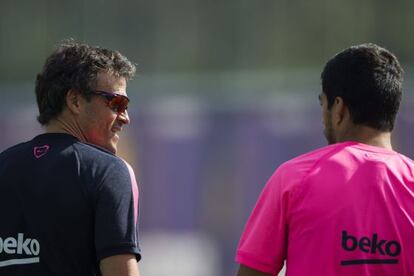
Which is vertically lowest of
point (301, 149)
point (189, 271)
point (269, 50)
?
point (189, 271)

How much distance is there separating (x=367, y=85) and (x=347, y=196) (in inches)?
16.2

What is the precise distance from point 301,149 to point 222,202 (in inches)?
35.5

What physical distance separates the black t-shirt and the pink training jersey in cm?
46

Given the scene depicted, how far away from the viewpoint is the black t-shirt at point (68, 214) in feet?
11.9

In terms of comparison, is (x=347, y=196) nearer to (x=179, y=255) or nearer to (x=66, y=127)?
(x=66, y=127)

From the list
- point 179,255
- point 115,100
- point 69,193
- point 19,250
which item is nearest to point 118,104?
point 115,100

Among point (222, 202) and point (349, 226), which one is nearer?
point (349, 226)

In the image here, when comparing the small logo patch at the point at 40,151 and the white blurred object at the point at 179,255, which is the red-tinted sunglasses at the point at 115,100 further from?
the white blurred object at the point at 179,255

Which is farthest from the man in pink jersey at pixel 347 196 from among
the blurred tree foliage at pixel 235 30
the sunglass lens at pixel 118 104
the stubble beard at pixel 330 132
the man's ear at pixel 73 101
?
the blurred tree foliage at pixel 235 30

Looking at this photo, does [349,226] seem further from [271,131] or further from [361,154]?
[271,131]

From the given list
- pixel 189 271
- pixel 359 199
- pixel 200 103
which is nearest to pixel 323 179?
pixel 359 199

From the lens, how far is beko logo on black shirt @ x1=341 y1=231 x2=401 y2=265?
11.7ft

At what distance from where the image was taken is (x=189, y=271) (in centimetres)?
973

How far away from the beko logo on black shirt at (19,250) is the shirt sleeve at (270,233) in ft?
2.35
